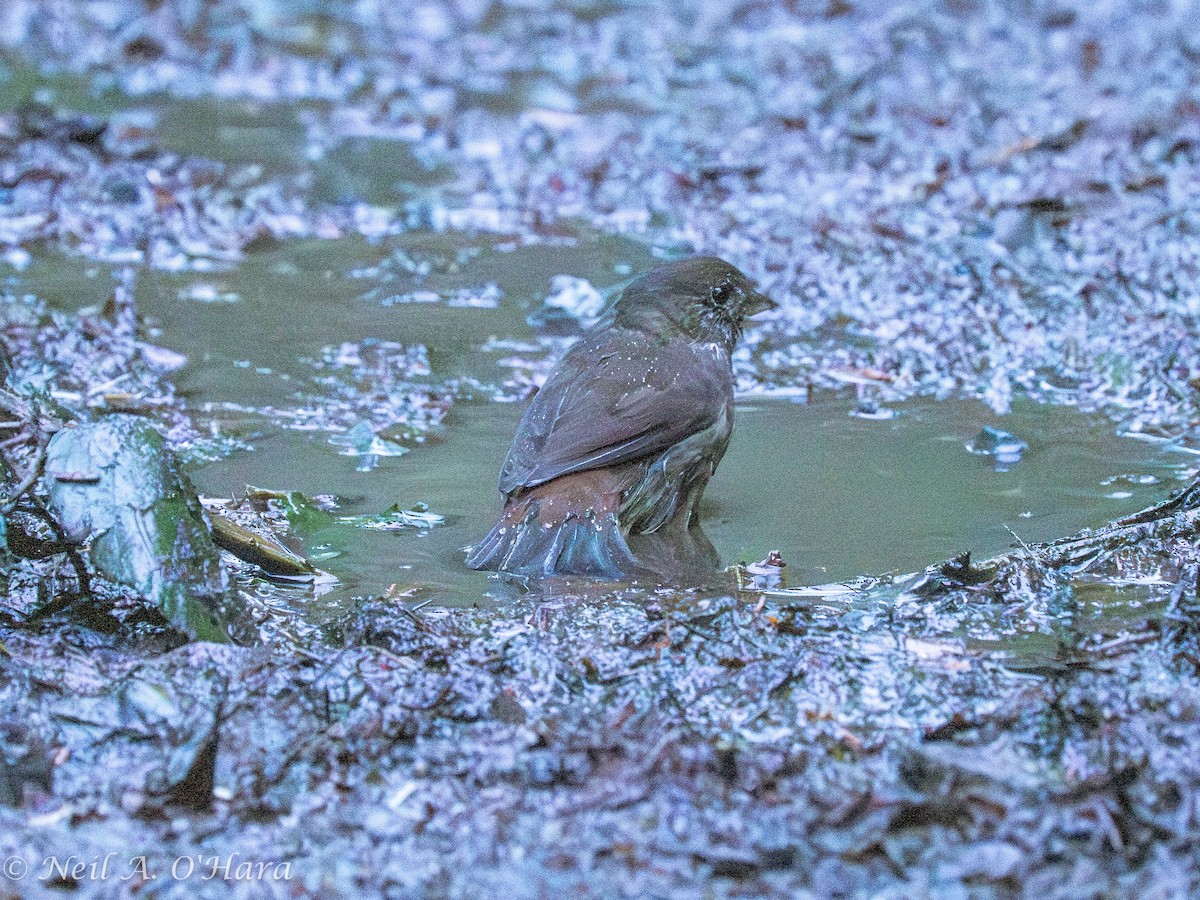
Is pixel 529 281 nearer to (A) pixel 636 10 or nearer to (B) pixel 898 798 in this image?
(B) pixel 898 798

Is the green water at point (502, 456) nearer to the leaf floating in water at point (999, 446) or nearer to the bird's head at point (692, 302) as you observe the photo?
the leaf floating in water at point (999, 446)

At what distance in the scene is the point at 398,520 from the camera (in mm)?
4715

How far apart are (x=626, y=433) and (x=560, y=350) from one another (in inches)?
73.2

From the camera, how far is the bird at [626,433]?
4465mm

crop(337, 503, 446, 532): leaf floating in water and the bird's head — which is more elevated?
the bird's head

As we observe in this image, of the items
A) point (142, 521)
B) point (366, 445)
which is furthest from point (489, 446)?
point (142, 521)

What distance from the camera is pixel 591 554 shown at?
4441mm

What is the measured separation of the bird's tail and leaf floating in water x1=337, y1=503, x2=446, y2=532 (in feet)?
0.86

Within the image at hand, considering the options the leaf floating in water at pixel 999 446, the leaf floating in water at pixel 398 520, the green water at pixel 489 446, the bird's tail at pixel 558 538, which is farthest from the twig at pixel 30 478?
the leaf floating in water at pixel 999 446

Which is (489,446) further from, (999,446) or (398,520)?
(999,446)

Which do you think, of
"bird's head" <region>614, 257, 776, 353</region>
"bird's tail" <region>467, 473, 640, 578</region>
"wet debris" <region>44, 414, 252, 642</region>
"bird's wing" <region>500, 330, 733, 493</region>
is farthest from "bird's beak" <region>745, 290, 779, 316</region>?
"wet debris" <region>44, 414, 252, 642</region>

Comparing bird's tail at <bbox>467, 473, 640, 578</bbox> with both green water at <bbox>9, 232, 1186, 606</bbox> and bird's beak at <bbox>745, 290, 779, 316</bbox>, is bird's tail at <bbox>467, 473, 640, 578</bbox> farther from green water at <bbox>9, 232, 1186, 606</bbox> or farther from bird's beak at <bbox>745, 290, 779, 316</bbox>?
bird's beak at <bbox>745, 290, 779, 316</bbox>

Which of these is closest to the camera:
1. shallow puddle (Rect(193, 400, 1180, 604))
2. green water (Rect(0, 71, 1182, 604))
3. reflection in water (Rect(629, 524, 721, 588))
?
reflection in water (Rect(629, 524, 721, 588))

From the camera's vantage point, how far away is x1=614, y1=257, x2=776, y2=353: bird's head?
5234 mm
